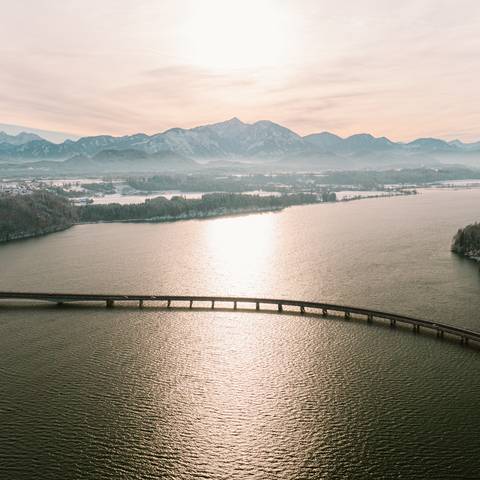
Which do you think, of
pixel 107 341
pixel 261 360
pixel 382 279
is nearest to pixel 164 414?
pixel 261 360

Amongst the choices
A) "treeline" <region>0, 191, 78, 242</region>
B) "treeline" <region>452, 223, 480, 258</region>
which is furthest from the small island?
"treeline" <region>0, 191, 78, 242</region>

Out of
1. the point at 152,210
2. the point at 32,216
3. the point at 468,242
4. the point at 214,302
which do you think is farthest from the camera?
the point at 152,210

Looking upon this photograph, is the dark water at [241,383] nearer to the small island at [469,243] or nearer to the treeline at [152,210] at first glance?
the small island at [469,243]

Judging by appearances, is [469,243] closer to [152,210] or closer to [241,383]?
[241,383]

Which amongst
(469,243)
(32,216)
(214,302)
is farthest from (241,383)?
(32,216)

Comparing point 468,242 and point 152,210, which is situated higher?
point 152,210

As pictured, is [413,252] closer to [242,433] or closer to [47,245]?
[242,433]

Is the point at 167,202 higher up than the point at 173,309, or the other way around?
the point at 167,202
